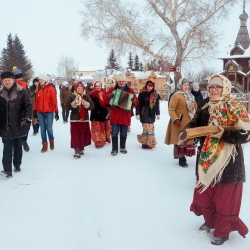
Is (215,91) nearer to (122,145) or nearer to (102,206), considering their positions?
(102,206)

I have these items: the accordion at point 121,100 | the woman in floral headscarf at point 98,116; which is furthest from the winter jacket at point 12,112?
the woman in floral headscarf at point 98,116

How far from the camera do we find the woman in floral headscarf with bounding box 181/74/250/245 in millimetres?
2676

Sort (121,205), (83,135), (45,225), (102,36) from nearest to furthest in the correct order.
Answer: (45,225)
(121,205)
(83,135)
(102,36)

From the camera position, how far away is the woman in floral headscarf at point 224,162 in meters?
2.68

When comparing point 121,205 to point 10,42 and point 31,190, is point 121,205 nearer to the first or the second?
point 31,190

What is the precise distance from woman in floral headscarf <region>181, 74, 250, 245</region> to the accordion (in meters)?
3.33

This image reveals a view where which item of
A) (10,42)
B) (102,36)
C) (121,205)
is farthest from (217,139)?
(10,42)

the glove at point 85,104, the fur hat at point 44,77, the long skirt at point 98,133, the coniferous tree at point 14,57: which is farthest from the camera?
the coniferous tree at point 14,57

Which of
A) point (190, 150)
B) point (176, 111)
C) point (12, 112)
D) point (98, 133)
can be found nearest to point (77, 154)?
point (98, 133)

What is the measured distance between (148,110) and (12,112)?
322 cm

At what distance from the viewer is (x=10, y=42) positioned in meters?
45.9

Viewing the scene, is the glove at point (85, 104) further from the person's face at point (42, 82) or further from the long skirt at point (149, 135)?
the long skirt at point (149, 135)

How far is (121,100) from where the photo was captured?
608 centimetres

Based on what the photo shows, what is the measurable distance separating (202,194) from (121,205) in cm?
120
